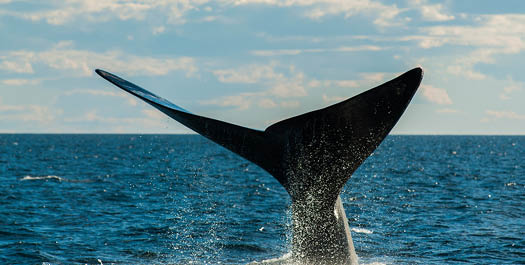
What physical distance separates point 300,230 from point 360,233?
8823 mm

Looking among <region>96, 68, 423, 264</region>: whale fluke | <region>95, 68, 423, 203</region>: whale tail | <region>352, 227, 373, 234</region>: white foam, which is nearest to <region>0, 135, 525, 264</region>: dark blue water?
<region>352, 227, 373, 234</region>: white foam

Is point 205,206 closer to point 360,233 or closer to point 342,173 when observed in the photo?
point 360,233

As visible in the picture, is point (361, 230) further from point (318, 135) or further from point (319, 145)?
point (318, 135)

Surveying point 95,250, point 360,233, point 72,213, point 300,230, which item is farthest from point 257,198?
point 300,230

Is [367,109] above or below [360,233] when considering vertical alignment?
Answer: above

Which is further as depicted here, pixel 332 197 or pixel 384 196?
pixel 384 196

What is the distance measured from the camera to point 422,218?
64.2 ft

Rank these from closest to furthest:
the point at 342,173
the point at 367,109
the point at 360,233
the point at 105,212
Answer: the point at 367,109, the point at 342,173, the point at 360,233, the point at 105,212

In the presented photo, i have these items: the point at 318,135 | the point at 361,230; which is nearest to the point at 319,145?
the point at 318,135

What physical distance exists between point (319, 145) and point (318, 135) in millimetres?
139

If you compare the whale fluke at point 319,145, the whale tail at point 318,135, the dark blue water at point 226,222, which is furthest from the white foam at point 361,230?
the whale tail at point 318,135

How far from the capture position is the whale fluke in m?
6.57

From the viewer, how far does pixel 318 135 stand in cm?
695

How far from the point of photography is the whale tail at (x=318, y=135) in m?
6.52
